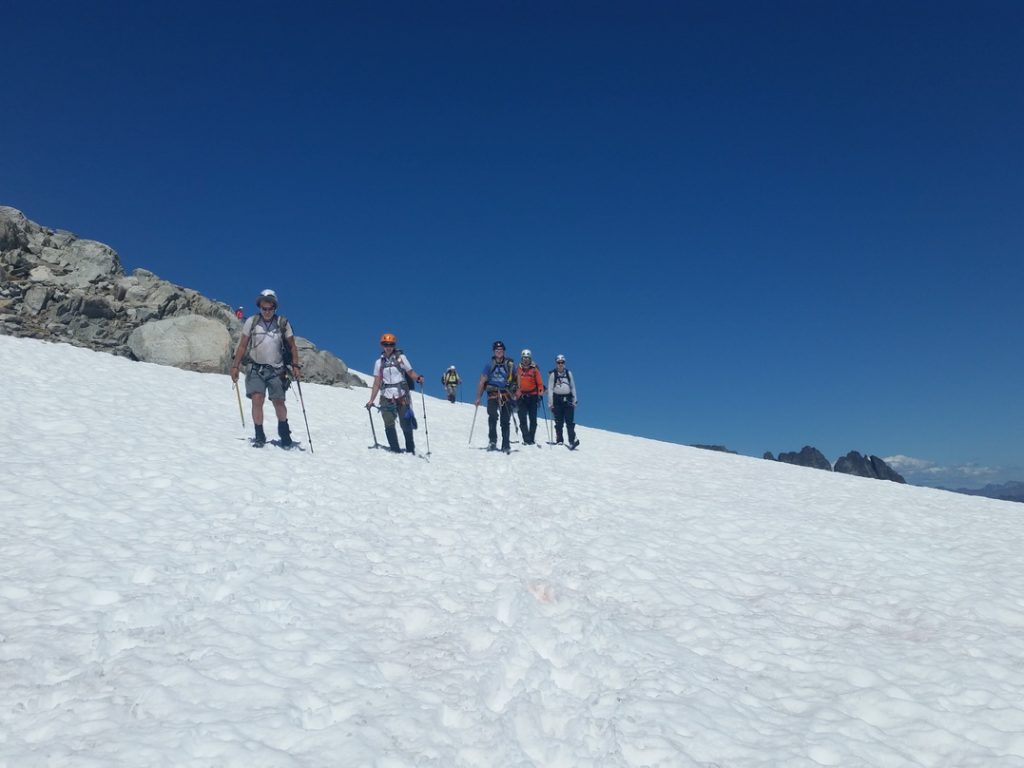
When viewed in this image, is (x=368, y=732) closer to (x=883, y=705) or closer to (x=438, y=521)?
(x=883, y=705)

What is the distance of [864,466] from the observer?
86625 mm

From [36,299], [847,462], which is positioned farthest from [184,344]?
[847,462]

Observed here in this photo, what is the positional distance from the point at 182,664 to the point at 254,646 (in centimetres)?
57

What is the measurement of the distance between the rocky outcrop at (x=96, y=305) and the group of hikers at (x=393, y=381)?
13.7 metres

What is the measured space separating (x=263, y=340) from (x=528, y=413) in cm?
928

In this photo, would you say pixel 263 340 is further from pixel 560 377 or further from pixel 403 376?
pixel 560 377

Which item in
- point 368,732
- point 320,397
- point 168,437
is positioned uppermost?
point 320,397

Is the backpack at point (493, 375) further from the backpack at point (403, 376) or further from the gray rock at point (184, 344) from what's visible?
the gray rock at point (184, 344)

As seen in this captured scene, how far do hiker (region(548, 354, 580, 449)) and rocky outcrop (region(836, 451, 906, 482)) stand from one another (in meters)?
68.9

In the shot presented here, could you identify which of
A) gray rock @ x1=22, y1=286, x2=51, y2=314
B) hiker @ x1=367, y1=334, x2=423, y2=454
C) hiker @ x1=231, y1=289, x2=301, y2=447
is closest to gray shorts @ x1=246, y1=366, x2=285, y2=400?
hiker @ x1=231, y1=289, x2=301, y2=447

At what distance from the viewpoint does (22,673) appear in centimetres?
436

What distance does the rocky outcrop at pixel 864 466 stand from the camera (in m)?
78.7

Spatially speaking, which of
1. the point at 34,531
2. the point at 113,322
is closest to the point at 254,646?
the point at 34,531

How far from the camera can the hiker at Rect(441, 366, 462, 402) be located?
41.2 meters
